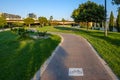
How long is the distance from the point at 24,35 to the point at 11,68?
19143mm

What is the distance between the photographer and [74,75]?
9.35 metres

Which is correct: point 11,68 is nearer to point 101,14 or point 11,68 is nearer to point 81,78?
point 81,78

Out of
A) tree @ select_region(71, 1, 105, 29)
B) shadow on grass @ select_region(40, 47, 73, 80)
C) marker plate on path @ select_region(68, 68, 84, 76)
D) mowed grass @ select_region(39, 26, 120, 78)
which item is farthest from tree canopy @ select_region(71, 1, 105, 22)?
marker plate on path @ select_region(68, 68, 84, 76)

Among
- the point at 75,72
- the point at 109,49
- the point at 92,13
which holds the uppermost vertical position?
the point at 92,13

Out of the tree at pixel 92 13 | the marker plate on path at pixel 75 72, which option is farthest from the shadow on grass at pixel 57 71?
the tree at pixel 92 13

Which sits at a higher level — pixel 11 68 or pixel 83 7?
pixel 83 7

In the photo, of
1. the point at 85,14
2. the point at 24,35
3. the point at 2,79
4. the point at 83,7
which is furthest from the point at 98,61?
the point at 83,7

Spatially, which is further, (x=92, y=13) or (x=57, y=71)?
(x=92, y=13)

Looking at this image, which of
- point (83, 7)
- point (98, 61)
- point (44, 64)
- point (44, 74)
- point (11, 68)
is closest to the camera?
point (44, 74)

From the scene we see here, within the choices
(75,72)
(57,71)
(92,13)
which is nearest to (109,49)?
(75,72)

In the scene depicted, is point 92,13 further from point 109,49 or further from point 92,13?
point 109,49

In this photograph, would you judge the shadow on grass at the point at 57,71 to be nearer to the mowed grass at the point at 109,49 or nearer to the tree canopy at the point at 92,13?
the mowed grass at the point at 109,49

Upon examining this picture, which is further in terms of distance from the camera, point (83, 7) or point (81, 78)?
point (83, 7)

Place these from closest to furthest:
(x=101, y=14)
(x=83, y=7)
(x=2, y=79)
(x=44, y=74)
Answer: (x=2, y=79) < (x=44, y=74) < (x=101, y=14) < (x=83, y=7)
